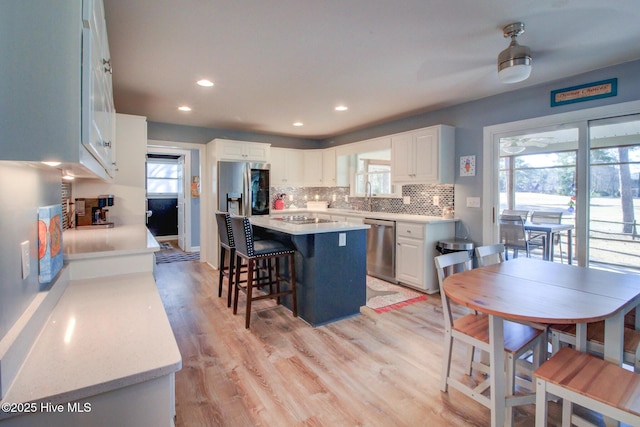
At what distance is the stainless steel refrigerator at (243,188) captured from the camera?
5.02 metres

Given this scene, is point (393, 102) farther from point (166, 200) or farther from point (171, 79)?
point (166, 200)

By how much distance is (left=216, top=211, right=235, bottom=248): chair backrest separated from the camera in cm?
344

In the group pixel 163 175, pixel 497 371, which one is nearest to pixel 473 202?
pixel 497 371

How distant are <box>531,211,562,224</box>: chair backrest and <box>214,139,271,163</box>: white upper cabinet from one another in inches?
153

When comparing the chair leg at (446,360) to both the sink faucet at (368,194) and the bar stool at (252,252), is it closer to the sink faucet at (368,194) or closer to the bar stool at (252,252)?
the bar stool at (252,252)

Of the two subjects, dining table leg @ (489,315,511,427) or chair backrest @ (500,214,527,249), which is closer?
dining table leg @ (489,315,511,427)

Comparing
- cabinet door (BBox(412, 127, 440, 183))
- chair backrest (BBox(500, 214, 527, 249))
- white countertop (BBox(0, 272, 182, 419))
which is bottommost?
white countertop (BBox(0, 272, 182, 419))

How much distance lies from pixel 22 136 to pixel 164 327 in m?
0.68

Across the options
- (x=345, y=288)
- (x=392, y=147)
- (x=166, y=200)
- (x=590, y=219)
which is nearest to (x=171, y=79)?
(x=345, y=288)

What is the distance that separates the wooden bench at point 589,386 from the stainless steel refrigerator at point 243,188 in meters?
4.37

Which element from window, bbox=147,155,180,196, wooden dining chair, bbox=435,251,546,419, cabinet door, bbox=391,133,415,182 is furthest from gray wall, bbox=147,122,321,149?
wooden dining chair, bbox=435,251,546,419

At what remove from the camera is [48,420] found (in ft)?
2.42

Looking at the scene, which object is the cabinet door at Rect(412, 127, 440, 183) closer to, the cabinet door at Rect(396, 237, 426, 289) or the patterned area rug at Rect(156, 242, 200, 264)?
the cabinet door at Rect(396, 237, 426, 289)

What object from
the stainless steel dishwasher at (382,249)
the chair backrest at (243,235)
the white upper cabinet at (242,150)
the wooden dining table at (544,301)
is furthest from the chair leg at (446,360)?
the white upper cabinet at (242,150)
